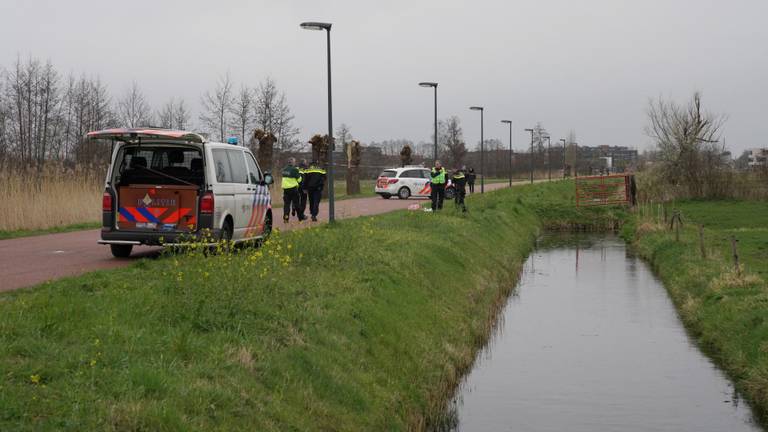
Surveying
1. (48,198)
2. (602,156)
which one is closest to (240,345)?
(48,198)

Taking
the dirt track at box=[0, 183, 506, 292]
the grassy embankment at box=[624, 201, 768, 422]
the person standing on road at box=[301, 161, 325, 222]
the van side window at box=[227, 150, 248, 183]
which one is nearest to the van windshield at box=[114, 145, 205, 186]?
the van side window at box=[227, 150, 248, 183]

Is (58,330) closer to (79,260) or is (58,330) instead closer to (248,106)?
(79,260)

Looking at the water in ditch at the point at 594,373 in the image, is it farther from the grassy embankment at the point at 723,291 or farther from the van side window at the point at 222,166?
the van side window at the point at 222,166

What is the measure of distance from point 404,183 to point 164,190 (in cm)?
2880

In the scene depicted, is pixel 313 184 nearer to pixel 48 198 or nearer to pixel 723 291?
pixel 48 198

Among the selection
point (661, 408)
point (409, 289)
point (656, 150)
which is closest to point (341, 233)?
point (409, 289)

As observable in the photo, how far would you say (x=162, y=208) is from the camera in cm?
1391

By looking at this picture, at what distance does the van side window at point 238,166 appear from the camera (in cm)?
1500

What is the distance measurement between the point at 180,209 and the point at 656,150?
174 ft

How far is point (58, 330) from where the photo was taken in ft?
24.1

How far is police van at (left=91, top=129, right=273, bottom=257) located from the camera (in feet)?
45.2

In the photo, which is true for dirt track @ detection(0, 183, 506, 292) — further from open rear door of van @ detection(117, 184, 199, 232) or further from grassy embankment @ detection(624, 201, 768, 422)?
grassy embankment @ detection(624, 201, 768, 422)

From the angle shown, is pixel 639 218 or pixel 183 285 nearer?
pixel 183 285

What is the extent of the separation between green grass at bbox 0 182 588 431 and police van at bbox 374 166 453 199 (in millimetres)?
27001
